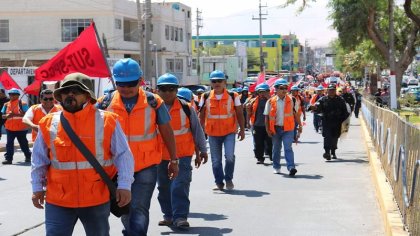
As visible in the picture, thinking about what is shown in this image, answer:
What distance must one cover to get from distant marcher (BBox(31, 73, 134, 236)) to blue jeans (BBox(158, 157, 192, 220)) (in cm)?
302

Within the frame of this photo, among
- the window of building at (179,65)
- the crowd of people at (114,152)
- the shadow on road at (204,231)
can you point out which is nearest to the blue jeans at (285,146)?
the crowd of people at (114,152)

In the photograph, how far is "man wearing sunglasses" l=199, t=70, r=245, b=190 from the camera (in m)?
11.4

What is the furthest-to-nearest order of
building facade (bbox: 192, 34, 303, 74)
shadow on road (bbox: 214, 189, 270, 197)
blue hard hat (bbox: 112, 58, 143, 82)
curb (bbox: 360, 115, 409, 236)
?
building facade (bbox: 192, 34, 303, 74) → shadow on road (bbox: 214, 189, 270, 197) → curb (bbox: 360, 115, 409, 236) → blue hard hat (bbox: 112, 58, 143, 82)

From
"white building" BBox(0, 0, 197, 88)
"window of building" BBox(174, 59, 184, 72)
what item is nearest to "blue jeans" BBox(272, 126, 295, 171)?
"white building" BBox(0, 0, 197, 88)

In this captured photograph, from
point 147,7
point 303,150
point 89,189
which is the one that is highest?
point 147,7

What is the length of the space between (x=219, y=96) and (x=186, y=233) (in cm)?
376

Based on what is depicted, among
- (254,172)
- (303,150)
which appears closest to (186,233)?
(254,172)

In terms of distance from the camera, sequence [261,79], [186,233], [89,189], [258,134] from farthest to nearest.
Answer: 1. [261,79]
2. [258,134]
3. [186,233]
4. [89,189]

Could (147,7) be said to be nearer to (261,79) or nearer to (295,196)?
(261,79)

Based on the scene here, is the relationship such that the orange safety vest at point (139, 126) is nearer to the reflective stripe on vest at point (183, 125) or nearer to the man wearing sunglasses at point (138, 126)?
the man wearing sunglasses at point (138, 126)

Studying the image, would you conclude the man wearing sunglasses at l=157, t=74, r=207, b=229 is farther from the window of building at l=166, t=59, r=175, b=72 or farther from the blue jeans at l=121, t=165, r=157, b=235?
the window of building at l=166, t=59, r=175, b=72

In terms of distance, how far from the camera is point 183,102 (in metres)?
8.65

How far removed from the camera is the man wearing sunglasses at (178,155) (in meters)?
→ 8.32

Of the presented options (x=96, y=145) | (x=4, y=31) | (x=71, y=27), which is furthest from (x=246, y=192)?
(x=4, y=31)
